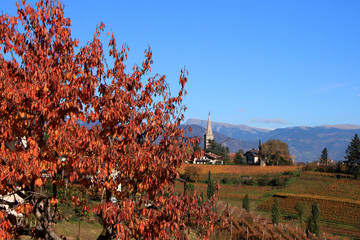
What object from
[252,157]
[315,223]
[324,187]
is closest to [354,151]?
[252,157]

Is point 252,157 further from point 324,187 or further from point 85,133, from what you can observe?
point 85,133

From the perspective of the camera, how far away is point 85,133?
7.93m

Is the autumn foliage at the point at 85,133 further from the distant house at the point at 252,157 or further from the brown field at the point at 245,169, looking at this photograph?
the distant house at the point at 252,157

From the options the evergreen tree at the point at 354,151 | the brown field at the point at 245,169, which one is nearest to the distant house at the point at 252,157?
the evergreen tree at the point at 354,151

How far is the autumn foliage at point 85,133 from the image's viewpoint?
7.78m

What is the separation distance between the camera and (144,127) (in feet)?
28.1

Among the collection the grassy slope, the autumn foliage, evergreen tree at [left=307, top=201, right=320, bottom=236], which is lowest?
evergreen tree at [left=307, top=201, right=320, bottom=236]

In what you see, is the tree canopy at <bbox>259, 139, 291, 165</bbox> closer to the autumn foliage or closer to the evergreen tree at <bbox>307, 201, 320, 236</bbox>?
the evergreen tree at <bbox>307, 201, 320, 236</bbox>

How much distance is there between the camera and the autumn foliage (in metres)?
7.78

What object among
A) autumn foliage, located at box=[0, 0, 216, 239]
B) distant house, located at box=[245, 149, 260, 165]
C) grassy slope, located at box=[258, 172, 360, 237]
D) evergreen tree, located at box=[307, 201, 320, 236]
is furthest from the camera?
distant house, located at box=[245, 149, 260, 165]

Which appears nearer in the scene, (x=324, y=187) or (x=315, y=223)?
(x=315, y=223)

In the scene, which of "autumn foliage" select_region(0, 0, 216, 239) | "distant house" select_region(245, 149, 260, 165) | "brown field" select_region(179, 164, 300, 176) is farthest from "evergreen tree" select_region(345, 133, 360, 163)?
"autumn foliage" select_region(0, 0, 216, 239)

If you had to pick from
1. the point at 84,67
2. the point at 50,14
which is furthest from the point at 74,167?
the point at 50,14

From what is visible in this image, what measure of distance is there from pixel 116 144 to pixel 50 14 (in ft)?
10.5
